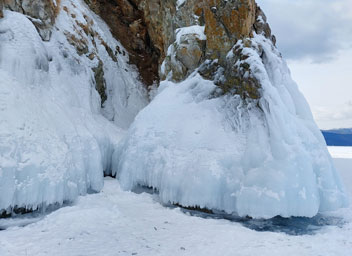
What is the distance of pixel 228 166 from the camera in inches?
335

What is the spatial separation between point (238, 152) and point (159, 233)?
3546 millimetres

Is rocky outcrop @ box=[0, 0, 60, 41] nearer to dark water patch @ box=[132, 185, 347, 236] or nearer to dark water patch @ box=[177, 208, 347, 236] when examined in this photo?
dark water patch @ box=[132, 185, 347, 236]

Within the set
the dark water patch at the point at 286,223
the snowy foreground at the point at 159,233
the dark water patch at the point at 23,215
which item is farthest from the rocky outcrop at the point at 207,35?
the dark water patch at the point at 23,215

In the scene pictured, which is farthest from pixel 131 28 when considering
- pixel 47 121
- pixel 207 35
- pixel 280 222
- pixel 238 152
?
pixel 280 222

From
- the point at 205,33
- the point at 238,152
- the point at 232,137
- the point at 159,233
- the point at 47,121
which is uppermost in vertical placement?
the point at 205,33

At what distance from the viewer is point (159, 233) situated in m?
6.59

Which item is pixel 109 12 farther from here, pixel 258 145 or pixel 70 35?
pixel 258 145

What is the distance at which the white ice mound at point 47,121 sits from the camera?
7.34 m

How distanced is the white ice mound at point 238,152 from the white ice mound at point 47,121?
1.66 meters

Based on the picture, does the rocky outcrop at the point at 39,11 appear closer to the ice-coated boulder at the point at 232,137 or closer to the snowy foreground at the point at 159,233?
the ice-coated boulder at the point at 232,137

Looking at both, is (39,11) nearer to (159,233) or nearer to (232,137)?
(232,137)

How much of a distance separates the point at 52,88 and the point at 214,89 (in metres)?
5.99

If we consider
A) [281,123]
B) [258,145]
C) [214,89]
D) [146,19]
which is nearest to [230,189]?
[258,145]

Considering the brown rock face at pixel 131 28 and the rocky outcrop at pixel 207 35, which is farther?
the brown rock face at pixel 131 28
